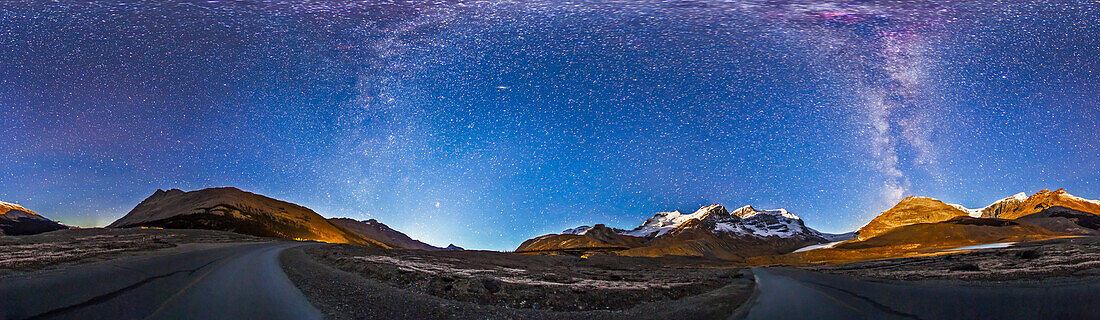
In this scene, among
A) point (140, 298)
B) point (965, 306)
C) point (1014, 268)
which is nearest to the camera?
point (140, 298)

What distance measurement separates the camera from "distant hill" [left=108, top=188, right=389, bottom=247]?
5231 inches

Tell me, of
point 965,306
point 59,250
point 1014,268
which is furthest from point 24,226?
point 1014,268

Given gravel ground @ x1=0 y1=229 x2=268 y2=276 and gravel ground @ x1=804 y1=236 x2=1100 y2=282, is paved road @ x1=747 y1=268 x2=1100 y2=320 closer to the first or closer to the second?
gravel ground @ x1=804 y1=236 x2=1100 y2=282

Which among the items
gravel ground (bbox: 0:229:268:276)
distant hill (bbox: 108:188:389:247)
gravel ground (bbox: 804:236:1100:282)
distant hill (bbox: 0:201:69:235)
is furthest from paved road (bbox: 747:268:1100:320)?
distant hill (bbox: 108:188:389:247)

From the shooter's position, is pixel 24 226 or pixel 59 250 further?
pixel 24 226

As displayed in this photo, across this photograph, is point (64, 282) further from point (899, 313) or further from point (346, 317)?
point (899, 313)

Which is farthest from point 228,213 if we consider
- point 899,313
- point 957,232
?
point 957,232

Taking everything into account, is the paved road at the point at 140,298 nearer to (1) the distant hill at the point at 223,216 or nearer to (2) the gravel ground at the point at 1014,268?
(2) the gravel ground at the point at 1014,268

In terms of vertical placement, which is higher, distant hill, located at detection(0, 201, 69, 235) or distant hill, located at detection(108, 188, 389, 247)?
distant hill, located at detection(108, 188, 389, 247)

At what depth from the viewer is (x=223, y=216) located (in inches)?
5522

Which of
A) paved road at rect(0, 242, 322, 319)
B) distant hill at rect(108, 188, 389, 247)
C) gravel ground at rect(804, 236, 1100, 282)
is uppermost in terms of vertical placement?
distant hill at rect(108, 188, 389, 247)

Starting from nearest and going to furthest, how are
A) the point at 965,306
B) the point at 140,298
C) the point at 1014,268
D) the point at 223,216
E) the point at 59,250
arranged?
the point at 140,298 < the point at 965,306 < the point at 1014,268 < the point at 59,250 < the point at 223,216

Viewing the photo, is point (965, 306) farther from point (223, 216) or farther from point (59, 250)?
point (223, 216)

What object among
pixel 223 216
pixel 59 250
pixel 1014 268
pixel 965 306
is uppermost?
pixel 223 216
